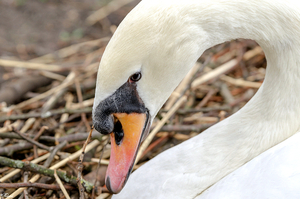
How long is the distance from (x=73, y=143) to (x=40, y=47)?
1.77 meters

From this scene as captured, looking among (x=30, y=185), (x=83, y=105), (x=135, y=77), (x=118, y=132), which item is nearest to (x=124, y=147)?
(x=118, y=132)

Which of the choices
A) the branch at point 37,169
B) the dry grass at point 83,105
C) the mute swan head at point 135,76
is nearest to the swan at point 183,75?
the mute swan head at point 135,76

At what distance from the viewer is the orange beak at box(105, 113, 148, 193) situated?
1.30 m

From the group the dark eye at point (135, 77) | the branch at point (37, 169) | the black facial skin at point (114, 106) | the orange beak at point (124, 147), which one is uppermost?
the dark eye at point (135, 77)

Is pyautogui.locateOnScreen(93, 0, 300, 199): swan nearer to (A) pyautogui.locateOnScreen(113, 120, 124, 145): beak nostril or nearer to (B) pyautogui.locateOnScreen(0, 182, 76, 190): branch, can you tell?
(A) pyautogui.locateOnScreen(113, 120, 124, 145): beak nostril

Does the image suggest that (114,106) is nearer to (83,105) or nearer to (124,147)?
(124,147)

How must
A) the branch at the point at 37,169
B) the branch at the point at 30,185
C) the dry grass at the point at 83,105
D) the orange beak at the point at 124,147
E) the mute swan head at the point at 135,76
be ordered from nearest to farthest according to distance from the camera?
the mute swan head at the point at 135,76, the orange beak at the point at 124,147, the branch at the point at 30,185, the branch at the point at 37,169, the dry grass at the point at 83,105

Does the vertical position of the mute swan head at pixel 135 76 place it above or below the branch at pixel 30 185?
above

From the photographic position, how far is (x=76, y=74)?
2.81m

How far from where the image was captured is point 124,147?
1309 millimetres

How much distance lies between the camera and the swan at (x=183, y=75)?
1.18 meters

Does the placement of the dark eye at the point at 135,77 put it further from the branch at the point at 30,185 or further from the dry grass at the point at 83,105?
the branch at the point at 30,185

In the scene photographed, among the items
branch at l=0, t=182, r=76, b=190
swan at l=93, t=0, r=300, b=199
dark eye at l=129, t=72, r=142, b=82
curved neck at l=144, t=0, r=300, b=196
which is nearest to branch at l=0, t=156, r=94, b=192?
branch at l=0, t=182, r=76, b=190

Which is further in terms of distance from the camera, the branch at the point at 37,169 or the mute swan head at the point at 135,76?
the branch at the point at 37,169
